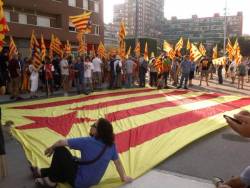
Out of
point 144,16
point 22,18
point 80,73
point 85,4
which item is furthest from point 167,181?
point 144,16

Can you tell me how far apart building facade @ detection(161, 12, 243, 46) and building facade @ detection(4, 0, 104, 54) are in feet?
157

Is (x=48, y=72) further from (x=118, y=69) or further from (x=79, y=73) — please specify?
(x=118, y=69)

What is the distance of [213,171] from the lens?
20.2 feet

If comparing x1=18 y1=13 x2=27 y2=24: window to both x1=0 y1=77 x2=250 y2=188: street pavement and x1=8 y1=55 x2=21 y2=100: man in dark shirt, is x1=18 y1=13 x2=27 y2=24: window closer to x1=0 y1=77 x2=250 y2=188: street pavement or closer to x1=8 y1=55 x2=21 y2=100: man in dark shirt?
x1=8 y1=55 x2=21 y2=100: man in dark shirt

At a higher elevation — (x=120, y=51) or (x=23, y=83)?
(x=120, y=51)

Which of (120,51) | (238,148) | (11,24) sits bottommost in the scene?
(238,148)

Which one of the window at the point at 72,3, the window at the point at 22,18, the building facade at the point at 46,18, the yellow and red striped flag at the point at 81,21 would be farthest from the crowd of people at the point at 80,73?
the window at the point at 72,3

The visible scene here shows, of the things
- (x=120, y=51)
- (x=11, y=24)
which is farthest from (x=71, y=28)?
(x=120, y=51)

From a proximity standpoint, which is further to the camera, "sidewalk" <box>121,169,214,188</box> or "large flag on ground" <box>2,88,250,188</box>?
"large flag on ground" <box>2,88,250,188</box>

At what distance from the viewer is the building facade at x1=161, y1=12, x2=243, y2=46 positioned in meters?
92.2

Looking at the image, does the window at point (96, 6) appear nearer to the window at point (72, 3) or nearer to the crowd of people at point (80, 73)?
the window at point (72, 3)

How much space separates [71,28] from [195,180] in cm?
3912

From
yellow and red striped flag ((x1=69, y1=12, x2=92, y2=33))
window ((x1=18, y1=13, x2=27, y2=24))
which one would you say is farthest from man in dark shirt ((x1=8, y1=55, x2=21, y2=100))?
window ((x1=18, y1=13, x2=27, y2=24))

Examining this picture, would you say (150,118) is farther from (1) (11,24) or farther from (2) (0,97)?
(1) (11,24)
